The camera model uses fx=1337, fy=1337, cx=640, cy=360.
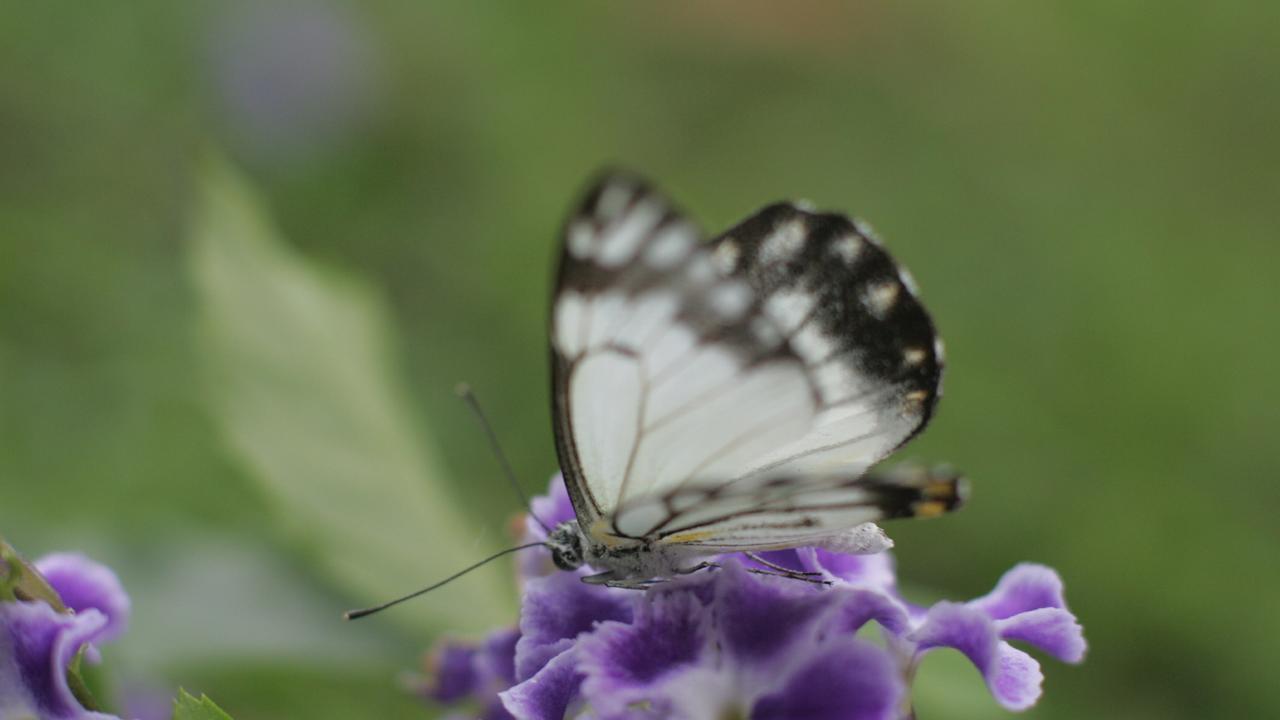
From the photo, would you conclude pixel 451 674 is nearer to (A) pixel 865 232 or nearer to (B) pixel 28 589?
(B) pixel 28 589

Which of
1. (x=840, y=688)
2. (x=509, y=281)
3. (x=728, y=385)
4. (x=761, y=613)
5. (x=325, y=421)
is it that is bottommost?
(x=840, y=688)

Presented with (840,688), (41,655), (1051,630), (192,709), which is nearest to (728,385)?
(840,688)

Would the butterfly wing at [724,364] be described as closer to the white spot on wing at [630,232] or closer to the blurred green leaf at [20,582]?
the white spot on wing at [630,232]

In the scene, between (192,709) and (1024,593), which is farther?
(1024,593)

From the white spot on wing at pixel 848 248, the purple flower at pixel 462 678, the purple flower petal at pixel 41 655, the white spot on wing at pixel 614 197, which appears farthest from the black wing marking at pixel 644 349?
the purple flower petal at pixel 41 655

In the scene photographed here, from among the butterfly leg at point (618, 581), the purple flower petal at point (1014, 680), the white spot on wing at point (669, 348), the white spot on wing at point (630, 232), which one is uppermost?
the white spot on wing at point (630, 232)

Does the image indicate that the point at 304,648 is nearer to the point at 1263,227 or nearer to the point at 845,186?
the point at 845,186

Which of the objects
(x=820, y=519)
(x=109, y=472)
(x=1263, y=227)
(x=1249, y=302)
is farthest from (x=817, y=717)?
(x=1263, y=227)
